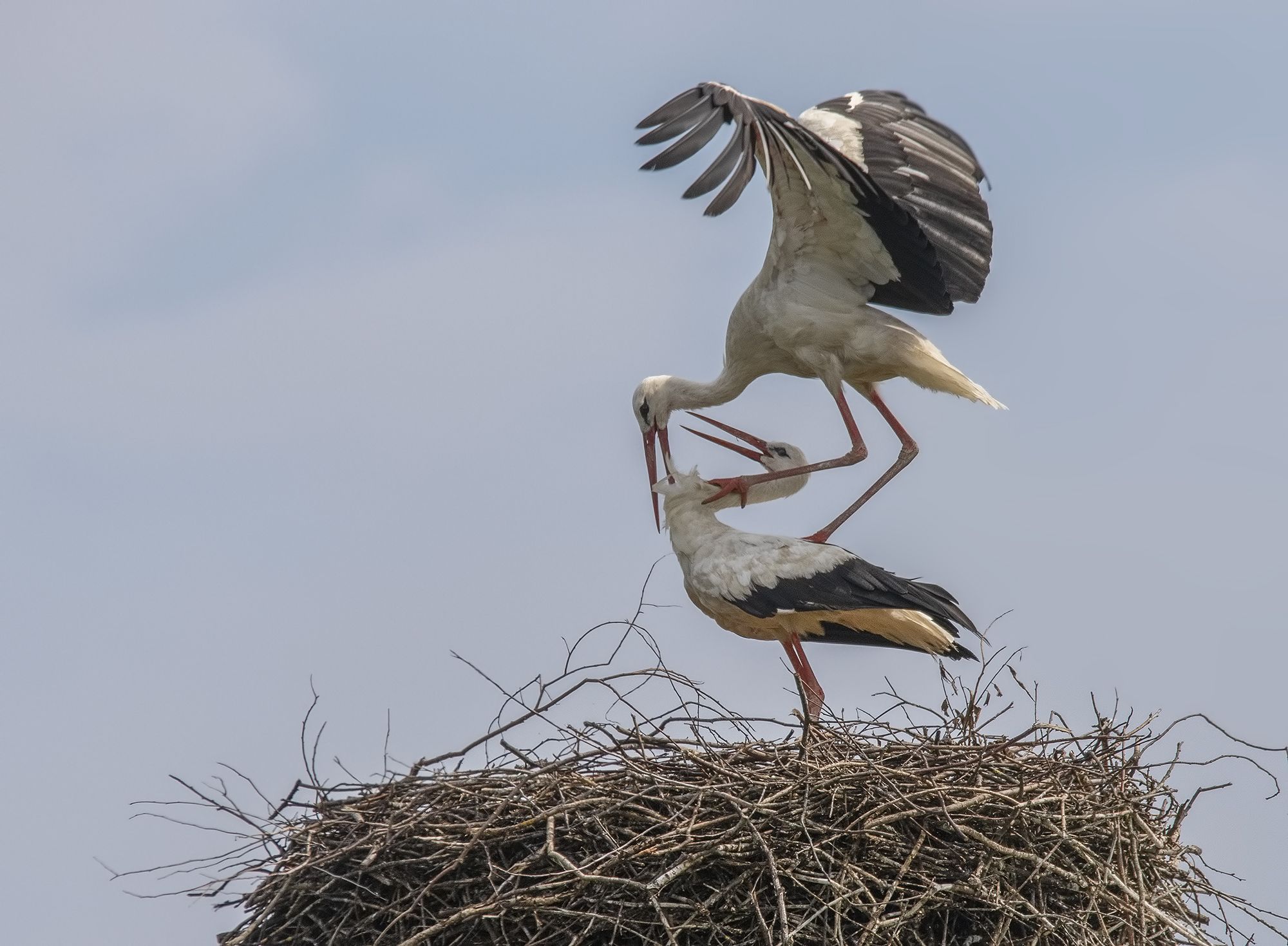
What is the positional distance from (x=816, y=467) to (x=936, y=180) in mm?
1633

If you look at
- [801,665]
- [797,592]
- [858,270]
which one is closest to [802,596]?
[797,592]

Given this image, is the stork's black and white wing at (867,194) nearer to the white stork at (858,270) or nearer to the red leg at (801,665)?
the white stork at (858,270)

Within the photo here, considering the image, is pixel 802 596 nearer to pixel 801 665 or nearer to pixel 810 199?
pixel 801 665

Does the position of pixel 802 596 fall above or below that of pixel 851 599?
above

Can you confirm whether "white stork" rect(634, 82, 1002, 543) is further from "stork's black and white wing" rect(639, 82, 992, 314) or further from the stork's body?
the stork's body

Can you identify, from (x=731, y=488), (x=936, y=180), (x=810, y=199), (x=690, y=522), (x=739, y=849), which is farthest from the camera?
(x=936, y=180)

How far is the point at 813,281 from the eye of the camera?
341 inches

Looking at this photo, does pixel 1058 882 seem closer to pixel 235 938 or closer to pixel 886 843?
pixel 886 843

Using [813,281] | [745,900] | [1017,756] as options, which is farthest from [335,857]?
[813,281]

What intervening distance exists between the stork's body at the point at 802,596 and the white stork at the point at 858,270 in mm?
369

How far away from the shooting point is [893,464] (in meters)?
9.01

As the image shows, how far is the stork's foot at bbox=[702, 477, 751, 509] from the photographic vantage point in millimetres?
8617

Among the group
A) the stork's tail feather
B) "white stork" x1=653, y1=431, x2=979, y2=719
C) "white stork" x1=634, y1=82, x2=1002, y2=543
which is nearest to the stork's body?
"white stork" x1=653, y1=431, x2=979, y2=719

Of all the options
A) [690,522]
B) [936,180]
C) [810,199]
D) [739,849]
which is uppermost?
[936,180]
